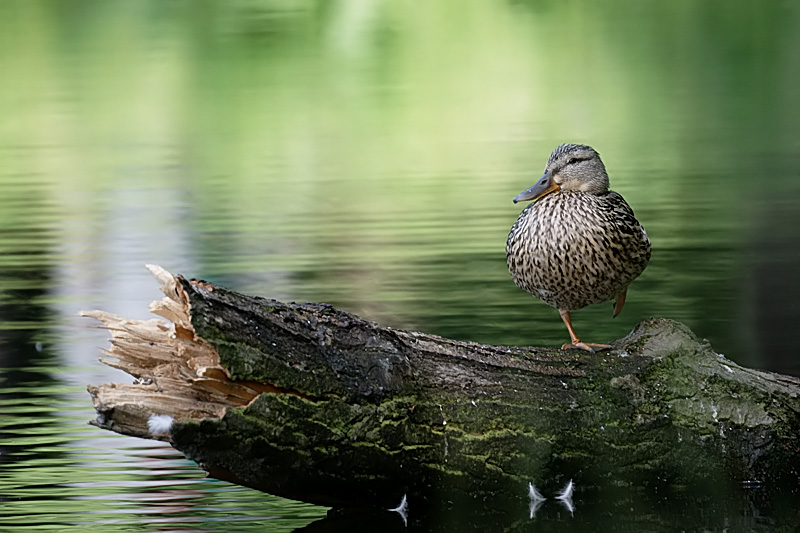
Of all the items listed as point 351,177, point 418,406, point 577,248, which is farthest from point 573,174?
point 351,177

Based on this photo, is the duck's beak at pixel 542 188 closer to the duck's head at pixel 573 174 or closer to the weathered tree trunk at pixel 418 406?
the duck's head at pixel 573 174

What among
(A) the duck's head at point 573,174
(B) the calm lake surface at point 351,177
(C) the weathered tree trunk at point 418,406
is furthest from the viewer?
(B) the calm lake surface at point 351,177

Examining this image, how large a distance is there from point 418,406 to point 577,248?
942 mm

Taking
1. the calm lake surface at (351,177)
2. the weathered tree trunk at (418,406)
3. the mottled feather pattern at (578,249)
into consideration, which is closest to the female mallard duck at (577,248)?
the mottled feather pattern at (578,249)

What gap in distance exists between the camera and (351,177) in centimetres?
1386

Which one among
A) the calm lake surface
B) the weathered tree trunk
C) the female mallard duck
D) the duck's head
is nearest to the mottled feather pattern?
the female mallard duck

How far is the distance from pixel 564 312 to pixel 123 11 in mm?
22168

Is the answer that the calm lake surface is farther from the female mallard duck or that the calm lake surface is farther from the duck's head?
the duck's head

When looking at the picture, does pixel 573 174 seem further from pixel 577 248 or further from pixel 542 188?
pixel 577 248

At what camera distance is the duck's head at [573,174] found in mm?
4664

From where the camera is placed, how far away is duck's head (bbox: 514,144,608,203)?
4664 millimetres

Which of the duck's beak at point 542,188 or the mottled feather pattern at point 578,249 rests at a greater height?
the duck's beak at point 542,188

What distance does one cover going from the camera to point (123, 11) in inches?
997

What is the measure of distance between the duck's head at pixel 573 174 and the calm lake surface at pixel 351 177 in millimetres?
1242
